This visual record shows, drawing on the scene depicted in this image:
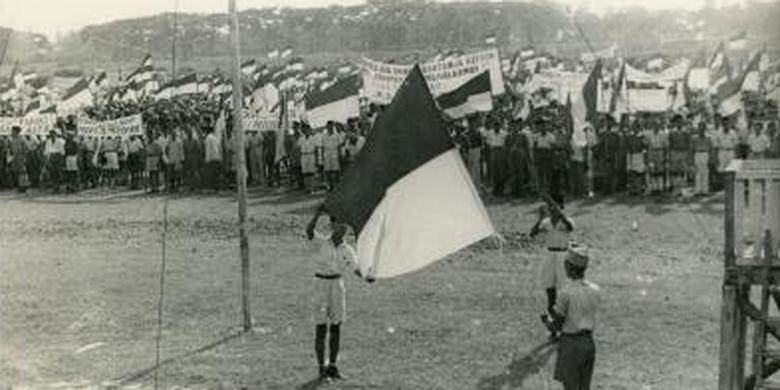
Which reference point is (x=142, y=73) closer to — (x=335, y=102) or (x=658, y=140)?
(x=335, y=102)

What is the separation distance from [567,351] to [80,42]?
11281 centimetres

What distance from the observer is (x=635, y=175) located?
83.0 feet

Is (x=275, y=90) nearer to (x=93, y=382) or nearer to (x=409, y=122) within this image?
(x=93, y=382)

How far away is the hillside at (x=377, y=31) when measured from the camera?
103m

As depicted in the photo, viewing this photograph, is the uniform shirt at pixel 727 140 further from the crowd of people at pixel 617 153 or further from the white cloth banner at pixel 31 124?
the white cloth banner at pixel 31 124

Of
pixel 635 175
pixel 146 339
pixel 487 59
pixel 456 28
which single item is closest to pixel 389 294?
pixel 146 339

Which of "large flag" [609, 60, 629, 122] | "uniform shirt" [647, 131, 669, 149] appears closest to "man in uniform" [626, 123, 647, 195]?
"uniform shirt" [647, 131, 669, 149]

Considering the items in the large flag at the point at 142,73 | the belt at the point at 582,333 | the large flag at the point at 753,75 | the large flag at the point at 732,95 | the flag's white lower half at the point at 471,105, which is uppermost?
the large flag at the point at 142,73

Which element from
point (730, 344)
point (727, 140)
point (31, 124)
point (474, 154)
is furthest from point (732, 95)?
point (31, 124)

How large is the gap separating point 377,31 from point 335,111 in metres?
82.1

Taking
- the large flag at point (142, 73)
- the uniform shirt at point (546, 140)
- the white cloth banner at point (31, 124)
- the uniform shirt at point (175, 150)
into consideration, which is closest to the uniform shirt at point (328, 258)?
the uniform shirt at point (546, 140)

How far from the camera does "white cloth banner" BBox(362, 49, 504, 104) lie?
2167 cm

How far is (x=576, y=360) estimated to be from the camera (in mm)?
9188

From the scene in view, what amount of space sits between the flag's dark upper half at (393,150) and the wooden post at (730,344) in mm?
2537
